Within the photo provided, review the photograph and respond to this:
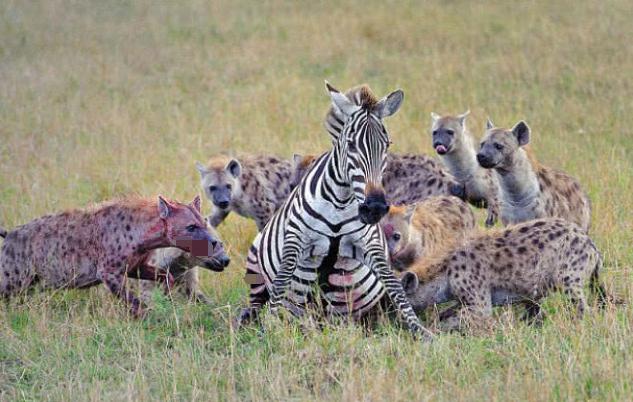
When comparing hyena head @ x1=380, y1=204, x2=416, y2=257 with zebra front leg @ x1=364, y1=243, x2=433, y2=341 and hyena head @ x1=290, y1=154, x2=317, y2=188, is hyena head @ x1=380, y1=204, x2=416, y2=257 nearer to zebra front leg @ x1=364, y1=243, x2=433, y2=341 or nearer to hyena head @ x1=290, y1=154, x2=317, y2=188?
hyena head @ x1=290, y1=154, x2=317, y2=188

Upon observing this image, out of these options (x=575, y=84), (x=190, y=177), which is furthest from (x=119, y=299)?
(x=575, y=84)

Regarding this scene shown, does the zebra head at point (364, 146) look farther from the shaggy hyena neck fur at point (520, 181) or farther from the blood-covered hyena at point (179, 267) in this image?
the shaggy hyena neck fur at point (520, 181)

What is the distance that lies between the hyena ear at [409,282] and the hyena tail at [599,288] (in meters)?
1.01

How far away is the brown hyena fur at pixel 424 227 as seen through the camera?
23.7ft

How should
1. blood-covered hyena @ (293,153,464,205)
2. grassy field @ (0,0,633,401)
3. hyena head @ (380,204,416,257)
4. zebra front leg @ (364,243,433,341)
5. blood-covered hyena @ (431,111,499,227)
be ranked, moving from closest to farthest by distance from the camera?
grassy field @ (0,0,633,401), zebra front leg @ (364,243,433,341), hyena head @ (380,204,416,257), blood-covered hyena @ (293,153,464,205), blood-covered hyena @ (431,111,499,227)

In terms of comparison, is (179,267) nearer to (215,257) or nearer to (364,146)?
(215,257)

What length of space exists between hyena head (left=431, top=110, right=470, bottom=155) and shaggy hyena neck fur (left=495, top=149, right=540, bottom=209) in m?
0.83

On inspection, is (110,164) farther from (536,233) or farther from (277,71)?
(536,233)

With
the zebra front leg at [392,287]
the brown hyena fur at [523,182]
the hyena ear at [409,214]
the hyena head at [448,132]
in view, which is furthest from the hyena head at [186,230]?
the hyena head at [448,132]

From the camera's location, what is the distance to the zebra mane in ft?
17.5

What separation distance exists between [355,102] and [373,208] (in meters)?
0.66

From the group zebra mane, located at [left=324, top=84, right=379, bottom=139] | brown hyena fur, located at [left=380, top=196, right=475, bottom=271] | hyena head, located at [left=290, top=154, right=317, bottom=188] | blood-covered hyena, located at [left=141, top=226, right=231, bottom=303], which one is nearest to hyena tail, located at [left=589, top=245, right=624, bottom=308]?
brown hyena fur, located at [left=380, top=196, right=475, bottom=271]

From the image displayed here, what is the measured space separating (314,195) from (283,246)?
33 cm

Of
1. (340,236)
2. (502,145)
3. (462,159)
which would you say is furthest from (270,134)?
(340,236)
